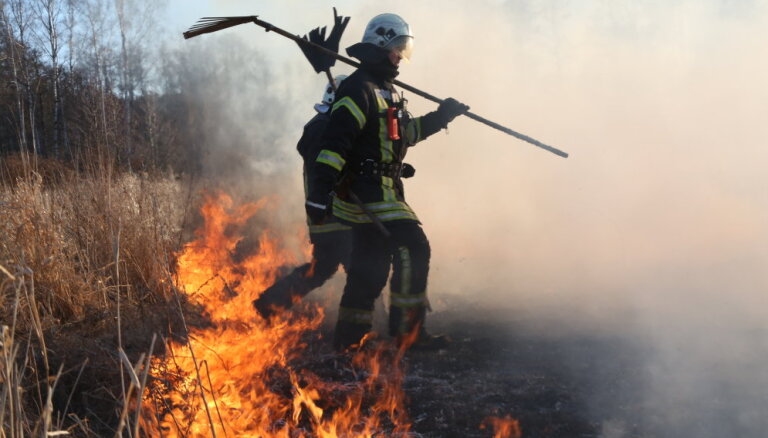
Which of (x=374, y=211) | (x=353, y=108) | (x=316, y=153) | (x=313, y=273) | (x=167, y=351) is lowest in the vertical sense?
(x=167, y=351)

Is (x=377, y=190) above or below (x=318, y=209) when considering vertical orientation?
above

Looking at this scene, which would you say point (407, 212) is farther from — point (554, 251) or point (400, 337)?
point (554, 251)

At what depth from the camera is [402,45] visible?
15.1 feet

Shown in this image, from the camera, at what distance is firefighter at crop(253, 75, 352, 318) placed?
16.2ft

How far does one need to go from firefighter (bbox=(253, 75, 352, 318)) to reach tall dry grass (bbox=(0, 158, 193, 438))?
767mm

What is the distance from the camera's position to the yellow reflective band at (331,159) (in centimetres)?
414

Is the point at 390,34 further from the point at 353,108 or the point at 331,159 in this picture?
the point at 331,159

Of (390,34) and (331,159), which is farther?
(390,34)

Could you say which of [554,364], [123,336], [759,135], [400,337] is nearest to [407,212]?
[400,337]

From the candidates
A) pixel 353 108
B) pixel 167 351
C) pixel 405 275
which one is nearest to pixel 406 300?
pixel 405 275

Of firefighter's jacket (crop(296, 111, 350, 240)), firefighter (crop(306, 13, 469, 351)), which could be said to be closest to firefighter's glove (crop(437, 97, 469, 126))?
firefighter (crop(306, 13, 469, 351))

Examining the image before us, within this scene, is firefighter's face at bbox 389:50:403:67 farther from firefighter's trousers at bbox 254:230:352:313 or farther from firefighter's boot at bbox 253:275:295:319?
firefighter's boot at bbox 253:275:295:319

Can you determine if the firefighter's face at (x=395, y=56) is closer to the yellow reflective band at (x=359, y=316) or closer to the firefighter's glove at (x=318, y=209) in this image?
the firefighter's glove at (x=318, y=209)

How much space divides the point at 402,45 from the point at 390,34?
12 cm
